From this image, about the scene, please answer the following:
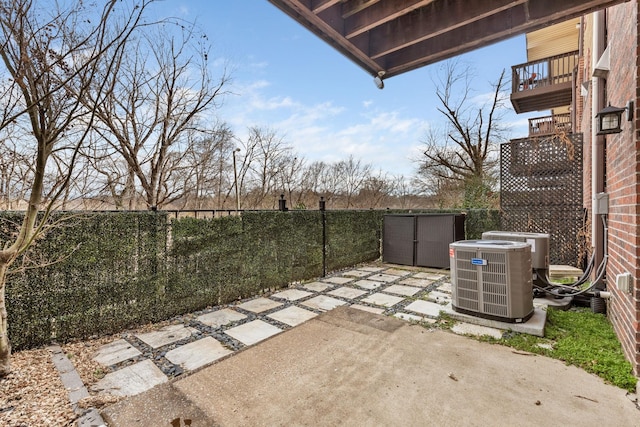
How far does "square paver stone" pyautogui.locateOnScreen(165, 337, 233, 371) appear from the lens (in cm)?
251

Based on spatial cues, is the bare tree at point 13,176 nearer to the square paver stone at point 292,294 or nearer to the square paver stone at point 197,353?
the square paver stone at point 197,353

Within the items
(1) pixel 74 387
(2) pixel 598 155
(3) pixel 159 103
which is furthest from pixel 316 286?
(3) pixel 159 103

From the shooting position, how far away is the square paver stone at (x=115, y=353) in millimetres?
2570

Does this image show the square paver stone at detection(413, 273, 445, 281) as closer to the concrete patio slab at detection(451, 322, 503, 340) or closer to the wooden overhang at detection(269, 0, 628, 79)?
the concrete patio slab at detection(451, 322, 503, 340)

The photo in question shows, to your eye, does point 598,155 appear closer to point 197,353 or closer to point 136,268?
point 197,353

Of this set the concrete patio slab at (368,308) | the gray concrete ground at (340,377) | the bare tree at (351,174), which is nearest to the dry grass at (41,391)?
the gray concrete ground at (340,377)

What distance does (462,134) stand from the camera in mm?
14539

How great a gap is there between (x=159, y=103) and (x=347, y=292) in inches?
225

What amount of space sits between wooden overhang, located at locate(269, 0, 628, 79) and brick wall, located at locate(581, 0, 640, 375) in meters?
0.95

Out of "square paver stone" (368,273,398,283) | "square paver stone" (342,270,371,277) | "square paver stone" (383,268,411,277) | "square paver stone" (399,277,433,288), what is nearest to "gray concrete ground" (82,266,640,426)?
"square paver stone" (399,277,433,288)

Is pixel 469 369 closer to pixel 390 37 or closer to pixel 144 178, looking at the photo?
pixel 390 37

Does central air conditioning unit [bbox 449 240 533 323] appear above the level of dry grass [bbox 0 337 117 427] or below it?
above

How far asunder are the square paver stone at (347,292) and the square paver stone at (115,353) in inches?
106

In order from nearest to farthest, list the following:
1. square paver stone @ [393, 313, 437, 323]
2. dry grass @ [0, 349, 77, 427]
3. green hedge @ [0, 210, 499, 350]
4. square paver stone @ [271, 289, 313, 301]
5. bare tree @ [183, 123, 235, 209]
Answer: dry grass @ [0, 349, 77, 427] → green hedge @ [0, 210, 499, 350] → square paver stone @ [393, 313, 437, 323] → square paver stone @ [271, 289, 313, 301] → bare tree @ [183, 123, 235, 209]
